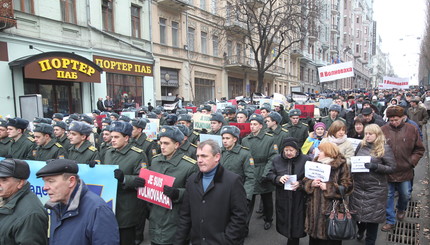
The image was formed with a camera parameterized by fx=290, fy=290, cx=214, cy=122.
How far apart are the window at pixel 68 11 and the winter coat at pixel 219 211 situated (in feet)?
Answer: 54.9

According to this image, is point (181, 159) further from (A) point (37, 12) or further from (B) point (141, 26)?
(B) point (141, 26)

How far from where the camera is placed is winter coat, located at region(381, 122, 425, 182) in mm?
4738

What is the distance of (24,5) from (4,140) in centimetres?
1150

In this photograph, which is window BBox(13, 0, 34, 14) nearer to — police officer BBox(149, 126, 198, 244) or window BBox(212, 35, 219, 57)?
police officer BBox(149, 126, 198, 244)

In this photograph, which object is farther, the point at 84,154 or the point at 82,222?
the point at 84,154

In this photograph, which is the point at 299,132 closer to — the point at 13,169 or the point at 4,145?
the point at 13,169

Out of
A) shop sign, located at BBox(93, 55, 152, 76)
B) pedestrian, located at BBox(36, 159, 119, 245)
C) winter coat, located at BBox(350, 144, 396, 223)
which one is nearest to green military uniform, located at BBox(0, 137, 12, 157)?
pedestrian, located at BBox(36, 159, 119, 245)

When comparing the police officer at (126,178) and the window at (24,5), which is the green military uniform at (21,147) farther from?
the window at (24,5)

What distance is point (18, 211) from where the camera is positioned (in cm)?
229

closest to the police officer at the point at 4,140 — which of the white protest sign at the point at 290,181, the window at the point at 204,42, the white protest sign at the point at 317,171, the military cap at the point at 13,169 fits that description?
the military cap at the point at 13,169

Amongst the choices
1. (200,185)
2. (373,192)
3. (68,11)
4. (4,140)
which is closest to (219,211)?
(200,185)

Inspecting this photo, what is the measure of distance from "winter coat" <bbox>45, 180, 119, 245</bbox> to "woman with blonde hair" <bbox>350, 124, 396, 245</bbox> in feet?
→ 10.7

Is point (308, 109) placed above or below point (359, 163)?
above

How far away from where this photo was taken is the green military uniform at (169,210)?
335cm
